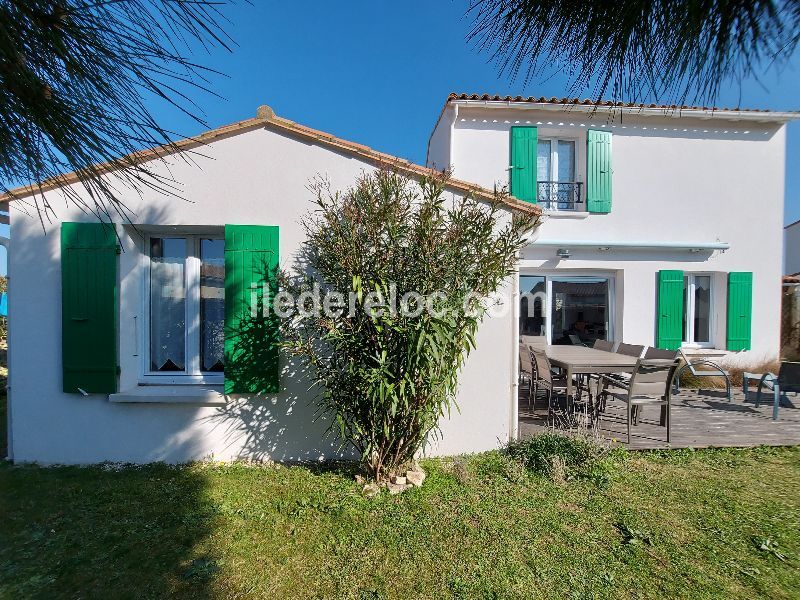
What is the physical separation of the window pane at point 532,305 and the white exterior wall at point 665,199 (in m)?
0.33

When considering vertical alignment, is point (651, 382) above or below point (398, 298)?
below

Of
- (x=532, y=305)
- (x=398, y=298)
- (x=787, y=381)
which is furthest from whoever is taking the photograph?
(x=532, y=305)

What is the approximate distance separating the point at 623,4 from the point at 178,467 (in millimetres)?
5321

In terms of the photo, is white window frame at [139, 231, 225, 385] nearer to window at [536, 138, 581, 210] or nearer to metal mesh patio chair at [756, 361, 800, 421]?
window at [536, 138, 581, 210]

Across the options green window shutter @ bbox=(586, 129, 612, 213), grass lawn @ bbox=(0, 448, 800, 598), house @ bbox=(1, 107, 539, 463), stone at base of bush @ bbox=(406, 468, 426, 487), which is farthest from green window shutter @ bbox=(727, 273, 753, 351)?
stone at base of bush @ bbox=(406, 468, 426, 487)

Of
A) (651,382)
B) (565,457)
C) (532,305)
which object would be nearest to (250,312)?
(565,457)

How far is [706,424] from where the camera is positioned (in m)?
5.14

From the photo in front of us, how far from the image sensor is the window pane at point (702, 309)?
27.2 feet

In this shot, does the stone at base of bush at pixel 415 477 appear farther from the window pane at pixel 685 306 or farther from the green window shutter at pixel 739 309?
the green window shutter at pixel 739 309

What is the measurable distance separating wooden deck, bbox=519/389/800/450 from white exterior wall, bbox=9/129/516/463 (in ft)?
4.28

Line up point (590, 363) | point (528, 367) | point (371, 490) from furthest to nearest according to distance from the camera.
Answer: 1. point (528, 367)
2. point (590, 363)
3. point (371, 490)

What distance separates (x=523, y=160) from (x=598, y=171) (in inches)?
69.5

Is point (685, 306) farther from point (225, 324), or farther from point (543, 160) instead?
point (225, 324)

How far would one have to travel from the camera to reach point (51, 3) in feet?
3.64
